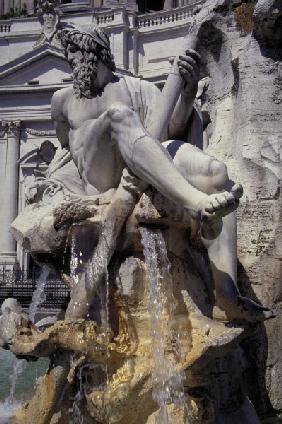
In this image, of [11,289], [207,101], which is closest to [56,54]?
[11,289]

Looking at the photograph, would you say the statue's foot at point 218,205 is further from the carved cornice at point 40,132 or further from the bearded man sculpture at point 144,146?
the carved cornice at point 40,132

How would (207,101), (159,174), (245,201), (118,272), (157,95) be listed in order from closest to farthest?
(159,174), (118,272), (157,95), (245,201), (207,101)

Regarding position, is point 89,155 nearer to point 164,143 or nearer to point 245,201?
point 164,143

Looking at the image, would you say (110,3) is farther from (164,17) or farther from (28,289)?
(28,289)

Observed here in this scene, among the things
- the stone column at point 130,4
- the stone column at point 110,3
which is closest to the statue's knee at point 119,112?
the stone column at point 130,4

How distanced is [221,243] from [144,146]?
0.67 meters

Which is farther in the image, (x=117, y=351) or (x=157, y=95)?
(x=157, y=95)

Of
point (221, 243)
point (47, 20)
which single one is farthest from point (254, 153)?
point (47, 20)

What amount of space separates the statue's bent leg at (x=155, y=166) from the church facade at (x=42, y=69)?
21.1m

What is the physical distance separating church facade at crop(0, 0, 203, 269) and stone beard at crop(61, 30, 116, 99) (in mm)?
20651

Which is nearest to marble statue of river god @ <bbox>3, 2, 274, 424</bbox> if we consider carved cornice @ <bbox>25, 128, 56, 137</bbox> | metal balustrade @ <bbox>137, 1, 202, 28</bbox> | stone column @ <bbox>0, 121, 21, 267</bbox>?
stone column @ <bbox>0, 121, 21, 267</bbox>

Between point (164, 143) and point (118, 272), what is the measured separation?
74 cm

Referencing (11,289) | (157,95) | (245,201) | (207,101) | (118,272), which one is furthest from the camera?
(11,289)

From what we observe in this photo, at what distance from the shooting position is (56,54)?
2517cm
